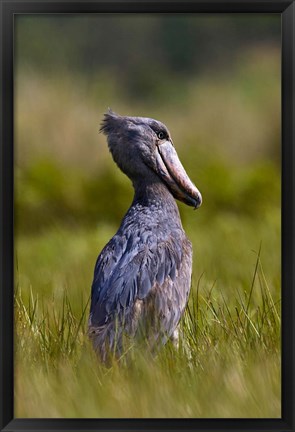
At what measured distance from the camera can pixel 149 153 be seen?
16.1ft

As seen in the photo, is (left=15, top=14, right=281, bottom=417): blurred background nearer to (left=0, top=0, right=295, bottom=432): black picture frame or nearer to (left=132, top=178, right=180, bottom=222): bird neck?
(left=0, top=0, right=295, bottom=432): black picture frame

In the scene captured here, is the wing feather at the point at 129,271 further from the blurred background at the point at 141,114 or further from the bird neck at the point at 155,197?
the blurred background at the point at 141,114

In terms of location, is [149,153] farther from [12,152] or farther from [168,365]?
[168,365]

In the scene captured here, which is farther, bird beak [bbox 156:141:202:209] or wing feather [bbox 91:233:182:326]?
bird beak [bbox 156:141:202:209]

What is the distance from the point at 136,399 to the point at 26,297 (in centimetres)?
126

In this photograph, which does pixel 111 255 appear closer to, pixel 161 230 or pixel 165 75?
pixel 161 230

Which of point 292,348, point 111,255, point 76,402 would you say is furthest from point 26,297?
point 292,348

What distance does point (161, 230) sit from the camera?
4762 mm

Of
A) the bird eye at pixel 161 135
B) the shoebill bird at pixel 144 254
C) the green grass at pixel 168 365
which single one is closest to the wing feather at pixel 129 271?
the shoebill bird at pixel 144 254

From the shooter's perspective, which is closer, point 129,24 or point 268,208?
point 129,24

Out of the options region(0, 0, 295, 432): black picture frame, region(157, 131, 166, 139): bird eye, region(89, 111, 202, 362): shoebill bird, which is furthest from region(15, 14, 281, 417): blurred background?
region(157, 131, 166, 139): bird eye

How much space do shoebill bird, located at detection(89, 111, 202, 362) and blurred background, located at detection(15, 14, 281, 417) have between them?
1.02 ft

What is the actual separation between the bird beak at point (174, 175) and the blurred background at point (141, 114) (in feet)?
1.18

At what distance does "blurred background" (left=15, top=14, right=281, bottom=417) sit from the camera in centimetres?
489
